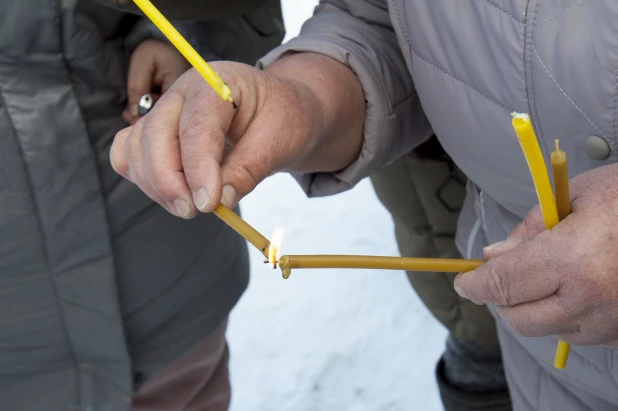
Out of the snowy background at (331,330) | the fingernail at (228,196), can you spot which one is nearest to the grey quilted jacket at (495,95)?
the fingernail at (228,196)

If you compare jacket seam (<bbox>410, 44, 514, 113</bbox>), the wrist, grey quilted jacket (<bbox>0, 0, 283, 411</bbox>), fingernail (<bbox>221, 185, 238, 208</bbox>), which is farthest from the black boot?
fingernail (<bbox>221, 185, 238, 208</bbox>)

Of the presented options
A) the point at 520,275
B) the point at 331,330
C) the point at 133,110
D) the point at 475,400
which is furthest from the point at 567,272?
the point at 331,330

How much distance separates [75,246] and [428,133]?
15.9 inches

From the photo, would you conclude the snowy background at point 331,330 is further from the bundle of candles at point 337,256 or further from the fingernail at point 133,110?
the bundle of candles at point 337,256

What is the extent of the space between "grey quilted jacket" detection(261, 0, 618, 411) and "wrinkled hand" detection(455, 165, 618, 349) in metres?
0.08

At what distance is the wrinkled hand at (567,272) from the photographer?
465 mm

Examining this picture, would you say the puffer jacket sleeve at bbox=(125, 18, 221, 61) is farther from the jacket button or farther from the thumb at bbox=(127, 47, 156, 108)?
the jacket button

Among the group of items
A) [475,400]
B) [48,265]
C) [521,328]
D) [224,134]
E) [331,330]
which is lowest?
[331,330]

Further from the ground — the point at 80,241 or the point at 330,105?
the point at 330,105

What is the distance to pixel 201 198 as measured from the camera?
493 mm

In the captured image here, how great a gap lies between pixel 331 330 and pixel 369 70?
2.94 ft

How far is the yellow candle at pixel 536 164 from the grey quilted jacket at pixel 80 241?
1.56ft

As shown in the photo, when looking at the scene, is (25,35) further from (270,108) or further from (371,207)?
(371,207)

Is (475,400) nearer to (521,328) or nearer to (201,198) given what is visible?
(521,328)
